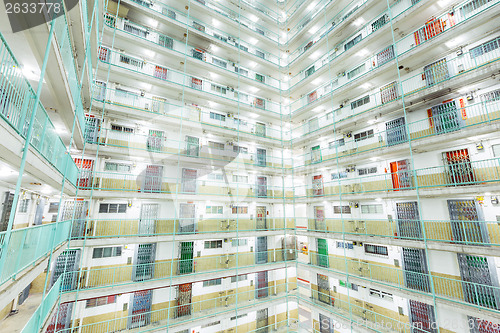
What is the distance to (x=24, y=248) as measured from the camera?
4.31 metres

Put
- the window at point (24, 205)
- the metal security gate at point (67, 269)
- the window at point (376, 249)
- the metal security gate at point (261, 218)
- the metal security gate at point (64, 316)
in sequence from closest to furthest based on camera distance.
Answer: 1. the metal security gate at point (67, 269)
2. the metal security gate at point (64, 316)
3. the window at point (24, 205)
4. the window at point (376, 249)
5. the metal security gate at point (261, 218)

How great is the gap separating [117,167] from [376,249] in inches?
544

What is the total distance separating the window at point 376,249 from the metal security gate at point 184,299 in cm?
951

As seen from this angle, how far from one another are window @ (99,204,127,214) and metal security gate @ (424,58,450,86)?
15.5 metres

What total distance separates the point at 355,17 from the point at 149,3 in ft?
38.7

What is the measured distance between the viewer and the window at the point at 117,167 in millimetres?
11133

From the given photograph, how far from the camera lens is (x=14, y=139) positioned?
328 centimetres

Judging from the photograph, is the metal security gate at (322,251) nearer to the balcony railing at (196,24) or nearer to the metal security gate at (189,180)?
the metal security gate at (189,180)

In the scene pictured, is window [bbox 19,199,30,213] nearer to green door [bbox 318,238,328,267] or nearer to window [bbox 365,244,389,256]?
green door [bbox 318,238,328,267]

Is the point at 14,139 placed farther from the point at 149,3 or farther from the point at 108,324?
the point at 149,3

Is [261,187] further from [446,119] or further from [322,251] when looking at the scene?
[446,119]

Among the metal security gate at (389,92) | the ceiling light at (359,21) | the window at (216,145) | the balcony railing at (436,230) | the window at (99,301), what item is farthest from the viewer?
the window at (216,145)

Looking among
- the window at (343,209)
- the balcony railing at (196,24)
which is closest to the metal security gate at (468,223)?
the window at (343,209)

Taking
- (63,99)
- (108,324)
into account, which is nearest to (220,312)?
(108,324)
